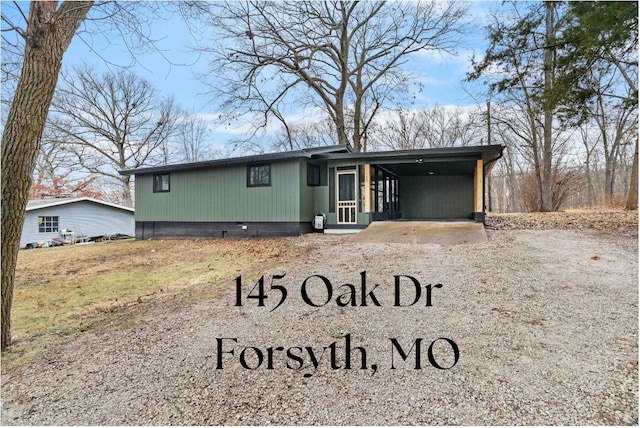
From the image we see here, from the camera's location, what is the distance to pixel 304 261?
234 inches

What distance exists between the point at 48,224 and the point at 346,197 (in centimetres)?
1606

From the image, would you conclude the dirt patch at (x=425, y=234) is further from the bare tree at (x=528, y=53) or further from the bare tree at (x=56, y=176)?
the bare tree at (x=56, y=176)

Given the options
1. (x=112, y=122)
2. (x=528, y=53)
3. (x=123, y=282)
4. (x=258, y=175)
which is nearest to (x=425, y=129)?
(x=528, y=53)

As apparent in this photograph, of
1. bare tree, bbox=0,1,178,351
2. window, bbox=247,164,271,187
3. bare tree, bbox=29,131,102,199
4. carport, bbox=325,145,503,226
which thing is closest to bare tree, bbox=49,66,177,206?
bare tree, bbox=29,131,102,199

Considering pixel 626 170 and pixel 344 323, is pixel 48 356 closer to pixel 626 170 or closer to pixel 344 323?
pixel 344 323

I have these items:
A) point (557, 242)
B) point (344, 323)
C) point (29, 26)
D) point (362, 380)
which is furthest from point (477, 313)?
point (29, 26)

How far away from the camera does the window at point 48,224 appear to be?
16812 mm

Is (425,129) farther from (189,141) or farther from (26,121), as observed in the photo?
(26,121)

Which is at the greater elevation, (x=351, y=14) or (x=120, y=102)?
(x=351, y=14)

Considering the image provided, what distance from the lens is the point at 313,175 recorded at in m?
10.5

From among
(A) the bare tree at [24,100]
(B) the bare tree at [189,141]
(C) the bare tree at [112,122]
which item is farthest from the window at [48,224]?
(A) the bare tree at [24,100]

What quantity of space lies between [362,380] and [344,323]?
2.88ft

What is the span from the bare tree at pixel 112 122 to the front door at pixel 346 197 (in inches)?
634

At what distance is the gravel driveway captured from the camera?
2029mm
